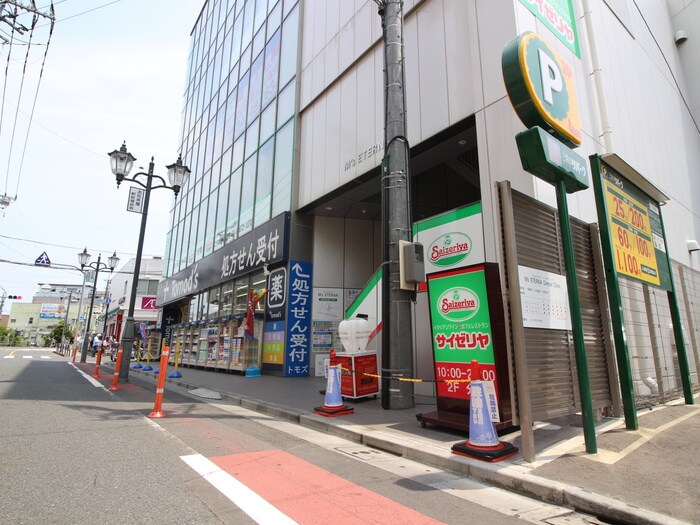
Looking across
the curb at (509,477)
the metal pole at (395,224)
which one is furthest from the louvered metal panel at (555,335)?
the metal pole at (395,224)

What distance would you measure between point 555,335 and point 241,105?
19.6 meters

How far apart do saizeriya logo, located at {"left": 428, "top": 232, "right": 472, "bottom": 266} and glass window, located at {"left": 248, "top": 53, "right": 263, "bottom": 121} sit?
43.3 feet

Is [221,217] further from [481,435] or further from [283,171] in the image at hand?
[481,435]

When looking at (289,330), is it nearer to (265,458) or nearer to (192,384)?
(192,384)

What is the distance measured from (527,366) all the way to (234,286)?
15574 mm

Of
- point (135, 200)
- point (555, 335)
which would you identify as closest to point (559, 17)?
point (555, 335)

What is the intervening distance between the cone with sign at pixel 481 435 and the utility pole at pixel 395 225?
2.52m

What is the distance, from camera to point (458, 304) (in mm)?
5660

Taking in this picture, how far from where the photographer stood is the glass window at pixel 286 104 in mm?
15734

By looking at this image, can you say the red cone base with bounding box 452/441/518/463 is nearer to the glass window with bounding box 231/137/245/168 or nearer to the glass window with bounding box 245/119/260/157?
the glass window with bounding box 245/119/260/157

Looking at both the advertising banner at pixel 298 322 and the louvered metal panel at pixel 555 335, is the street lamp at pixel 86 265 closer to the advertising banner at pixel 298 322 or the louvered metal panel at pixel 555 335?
the advertising banner at pixel 298 322

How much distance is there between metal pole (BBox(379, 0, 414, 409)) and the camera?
23.0ft

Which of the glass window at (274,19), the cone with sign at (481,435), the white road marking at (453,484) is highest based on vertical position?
the glass window at (274,19)

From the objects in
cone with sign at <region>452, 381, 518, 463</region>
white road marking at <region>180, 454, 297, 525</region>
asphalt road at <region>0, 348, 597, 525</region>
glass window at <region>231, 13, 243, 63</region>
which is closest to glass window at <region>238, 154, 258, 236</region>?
glass window at <region>231, 13, 243, 63</region>
